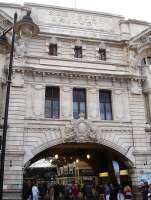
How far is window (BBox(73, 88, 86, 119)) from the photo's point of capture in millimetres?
21700

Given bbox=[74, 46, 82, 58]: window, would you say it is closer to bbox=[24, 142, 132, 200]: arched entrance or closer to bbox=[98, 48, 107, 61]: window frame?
bbox=[98, 48, 107, 61]: window frame

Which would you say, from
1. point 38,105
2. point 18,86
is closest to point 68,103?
point 38,105

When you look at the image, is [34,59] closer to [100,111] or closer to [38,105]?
[38,105]

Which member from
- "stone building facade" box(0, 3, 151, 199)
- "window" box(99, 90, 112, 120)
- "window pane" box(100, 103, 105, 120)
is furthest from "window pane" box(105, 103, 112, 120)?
"window pane" box(100, 103, 105, 120)

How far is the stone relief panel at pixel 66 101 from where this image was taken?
21.1 metres

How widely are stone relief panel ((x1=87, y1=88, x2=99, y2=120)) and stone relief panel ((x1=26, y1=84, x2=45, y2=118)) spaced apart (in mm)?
3497

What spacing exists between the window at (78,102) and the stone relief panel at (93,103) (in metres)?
0.46

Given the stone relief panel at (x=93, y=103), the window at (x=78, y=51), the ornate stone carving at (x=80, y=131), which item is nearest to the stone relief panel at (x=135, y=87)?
the stone relief panel at (x=93, y=103)

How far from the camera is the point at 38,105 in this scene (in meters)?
20.8

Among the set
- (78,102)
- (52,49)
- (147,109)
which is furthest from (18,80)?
(147,109)

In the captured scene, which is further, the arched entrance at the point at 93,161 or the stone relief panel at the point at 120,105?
the stone relief panel at the point at 120,105

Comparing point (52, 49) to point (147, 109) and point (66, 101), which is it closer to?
point (66, 101)

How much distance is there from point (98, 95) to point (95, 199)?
824cm

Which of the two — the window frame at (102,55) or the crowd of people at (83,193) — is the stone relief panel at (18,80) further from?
the crowd of people at (83,193)
